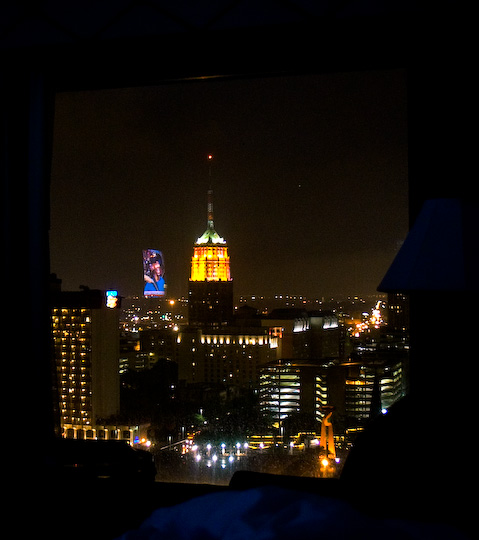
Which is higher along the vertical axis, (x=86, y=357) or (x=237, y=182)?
(x=237, y=182)

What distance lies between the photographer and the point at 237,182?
10.9 feet

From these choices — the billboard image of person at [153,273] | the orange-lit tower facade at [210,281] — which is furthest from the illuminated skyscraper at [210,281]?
the billboard image of person at [153,273]

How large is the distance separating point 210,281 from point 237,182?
59 cm

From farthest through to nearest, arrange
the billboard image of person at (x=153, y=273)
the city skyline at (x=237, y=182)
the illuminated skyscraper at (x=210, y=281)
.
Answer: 1. the billboard image of person at (x=153, y=273)
2. the illuminated skyscraper at (x=210, y=281)
3. the city skyline at (x=237, y=182)

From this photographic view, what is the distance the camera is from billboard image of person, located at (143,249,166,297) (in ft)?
11.2

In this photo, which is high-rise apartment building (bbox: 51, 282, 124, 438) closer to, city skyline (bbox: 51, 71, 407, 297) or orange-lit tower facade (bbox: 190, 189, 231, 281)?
city skyline (bbox: 51, 71, 407, 297)

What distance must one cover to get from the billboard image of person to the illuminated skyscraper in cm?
18

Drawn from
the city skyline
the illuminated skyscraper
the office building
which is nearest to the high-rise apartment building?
the office building

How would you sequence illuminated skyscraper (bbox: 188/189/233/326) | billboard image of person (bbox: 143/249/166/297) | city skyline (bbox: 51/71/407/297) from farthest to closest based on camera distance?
billboard image of person (bbox: 143/249/166/297), illuminated skyscraper (bbox: 188/189/233/326), city skyline (bbox: 51/71/407/297)

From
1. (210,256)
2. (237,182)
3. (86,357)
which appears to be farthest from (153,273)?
(237,182)

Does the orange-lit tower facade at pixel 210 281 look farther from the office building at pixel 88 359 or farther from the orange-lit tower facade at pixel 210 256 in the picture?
the office building at pixel 88 359

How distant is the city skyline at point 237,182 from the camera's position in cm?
292

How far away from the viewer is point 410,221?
2184 millimetres

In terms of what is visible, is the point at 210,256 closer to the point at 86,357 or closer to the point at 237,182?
the point at 237,182
